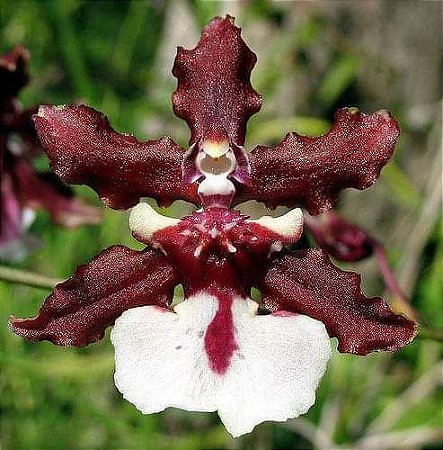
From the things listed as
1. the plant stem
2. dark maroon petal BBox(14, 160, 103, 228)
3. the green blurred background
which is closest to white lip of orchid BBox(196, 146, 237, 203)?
the plant stem

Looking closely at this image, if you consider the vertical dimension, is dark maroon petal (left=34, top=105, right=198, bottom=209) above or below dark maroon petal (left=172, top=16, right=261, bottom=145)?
below

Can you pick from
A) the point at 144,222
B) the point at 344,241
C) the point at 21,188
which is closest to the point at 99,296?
the point at 144,222

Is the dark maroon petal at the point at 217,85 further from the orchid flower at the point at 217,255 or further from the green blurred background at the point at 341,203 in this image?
the green blurred background at the point at 341,203

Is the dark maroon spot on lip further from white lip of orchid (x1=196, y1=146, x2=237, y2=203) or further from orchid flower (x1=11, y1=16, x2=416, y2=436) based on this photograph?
white lip of orchid (x1=196, y1=146, x2=237, y2=203)

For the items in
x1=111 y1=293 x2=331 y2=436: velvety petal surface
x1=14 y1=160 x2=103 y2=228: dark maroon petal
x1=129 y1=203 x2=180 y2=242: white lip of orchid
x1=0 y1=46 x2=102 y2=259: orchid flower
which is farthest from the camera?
x1=14 y1=160 x2=103 y2=228: dark maroon petal

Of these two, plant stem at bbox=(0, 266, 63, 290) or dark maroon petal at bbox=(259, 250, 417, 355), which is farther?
plant stem at bbox=(0, 266, 63, 290)

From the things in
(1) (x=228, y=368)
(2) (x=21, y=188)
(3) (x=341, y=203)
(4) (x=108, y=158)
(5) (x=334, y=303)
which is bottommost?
(1) (x=228, y=368)

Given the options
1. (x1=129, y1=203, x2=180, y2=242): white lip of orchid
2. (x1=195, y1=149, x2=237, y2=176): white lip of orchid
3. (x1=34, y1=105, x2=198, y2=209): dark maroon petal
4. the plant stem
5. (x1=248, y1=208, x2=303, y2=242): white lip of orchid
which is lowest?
the plant stem

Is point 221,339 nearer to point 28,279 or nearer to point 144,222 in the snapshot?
point 144,222
